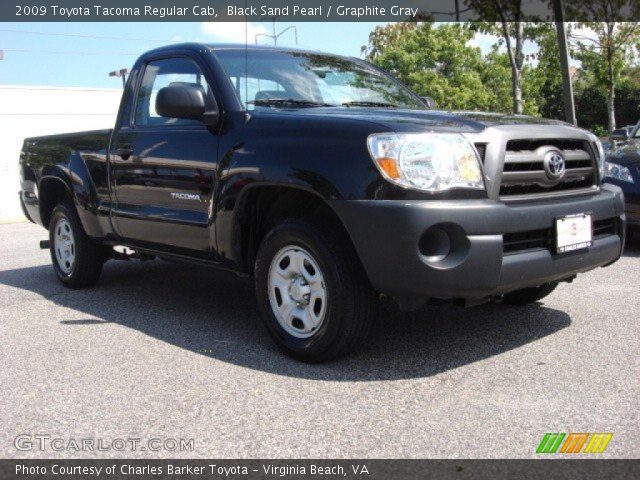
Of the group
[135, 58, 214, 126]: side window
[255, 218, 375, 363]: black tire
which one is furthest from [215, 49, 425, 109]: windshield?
[255, 218, 375, 363]: black tire

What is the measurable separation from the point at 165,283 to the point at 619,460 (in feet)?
14.7

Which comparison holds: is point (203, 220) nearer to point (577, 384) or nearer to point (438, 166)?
point (438, 166)

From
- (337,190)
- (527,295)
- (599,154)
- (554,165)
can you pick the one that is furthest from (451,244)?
(527,295)

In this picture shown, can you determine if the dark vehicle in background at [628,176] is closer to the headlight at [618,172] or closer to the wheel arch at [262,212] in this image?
the headlight at [618,172]

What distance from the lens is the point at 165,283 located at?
632cm

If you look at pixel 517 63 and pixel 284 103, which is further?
pixel 517 63

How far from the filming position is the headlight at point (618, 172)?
6.95 meters

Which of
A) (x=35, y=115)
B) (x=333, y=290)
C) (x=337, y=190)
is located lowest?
(x=333, y=290)

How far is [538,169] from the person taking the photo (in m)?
3.65

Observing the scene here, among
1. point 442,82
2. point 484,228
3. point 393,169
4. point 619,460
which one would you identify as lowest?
point 619,460

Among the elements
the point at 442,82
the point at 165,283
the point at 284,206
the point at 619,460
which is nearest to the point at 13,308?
the point at 165,283

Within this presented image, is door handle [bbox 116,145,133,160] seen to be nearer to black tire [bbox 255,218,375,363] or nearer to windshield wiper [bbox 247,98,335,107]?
windshield wiper [bbox 247,98,335,107]

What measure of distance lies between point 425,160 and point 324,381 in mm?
1175

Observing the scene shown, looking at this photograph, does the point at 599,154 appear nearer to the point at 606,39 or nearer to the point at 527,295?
the point at 527,295
